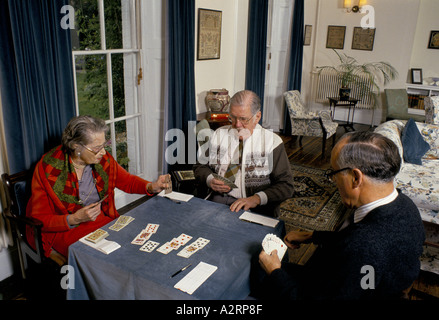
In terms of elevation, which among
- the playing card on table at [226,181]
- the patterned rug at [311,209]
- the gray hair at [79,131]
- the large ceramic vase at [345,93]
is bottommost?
the patterned rug at [311,209]

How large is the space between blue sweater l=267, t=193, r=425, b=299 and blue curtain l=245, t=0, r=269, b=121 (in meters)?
4.24

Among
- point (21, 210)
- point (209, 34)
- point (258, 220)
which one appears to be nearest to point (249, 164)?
point (258, 220)

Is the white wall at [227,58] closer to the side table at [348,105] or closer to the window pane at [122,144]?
the window pane at [122,144]

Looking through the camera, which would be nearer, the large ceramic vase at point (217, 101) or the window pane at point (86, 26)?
the window pane at point (86, 26)

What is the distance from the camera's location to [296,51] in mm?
6703

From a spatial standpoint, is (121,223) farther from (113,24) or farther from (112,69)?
(113,24)

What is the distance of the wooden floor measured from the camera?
8.66ft

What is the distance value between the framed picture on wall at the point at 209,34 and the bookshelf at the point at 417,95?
177 inches

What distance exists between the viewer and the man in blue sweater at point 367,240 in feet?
4.40

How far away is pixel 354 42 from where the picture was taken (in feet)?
24.6

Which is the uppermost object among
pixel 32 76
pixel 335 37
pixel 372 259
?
pixel 335 37

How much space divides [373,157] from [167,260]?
0.98 metres

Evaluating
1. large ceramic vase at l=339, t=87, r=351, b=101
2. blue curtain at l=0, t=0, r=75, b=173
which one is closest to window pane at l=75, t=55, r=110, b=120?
blue curtain at l=0, t=0, r=75, b=173

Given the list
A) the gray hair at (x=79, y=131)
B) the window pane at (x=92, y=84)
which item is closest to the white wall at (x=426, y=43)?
the window pane at (x=92, y=84)
